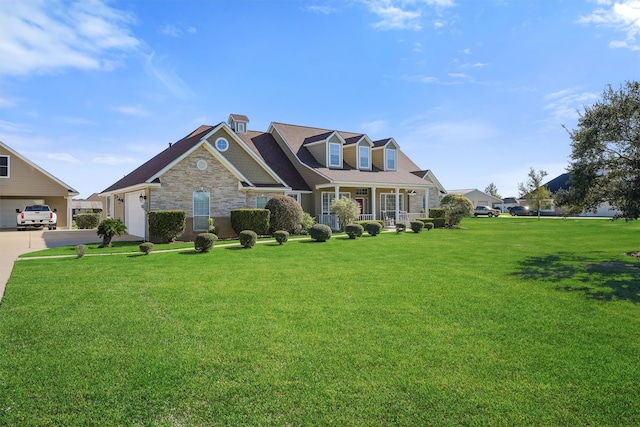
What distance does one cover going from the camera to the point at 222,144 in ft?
79.4

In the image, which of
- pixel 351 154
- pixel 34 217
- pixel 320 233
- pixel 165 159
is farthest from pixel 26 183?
pixel 320 233

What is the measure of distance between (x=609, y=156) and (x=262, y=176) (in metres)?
17.8

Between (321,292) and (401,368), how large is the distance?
12.7 ft

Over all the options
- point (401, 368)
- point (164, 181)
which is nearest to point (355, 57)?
point (164, 181)

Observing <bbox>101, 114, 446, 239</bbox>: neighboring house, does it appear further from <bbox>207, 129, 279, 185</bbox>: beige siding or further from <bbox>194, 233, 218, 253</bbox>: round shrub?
<bbox>194, 233, 218, 253</bbox>: round shrub

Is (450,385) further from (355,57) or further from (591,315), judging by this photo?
(355,57)

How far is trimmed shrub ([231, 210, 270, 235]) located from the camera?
68.6 feet

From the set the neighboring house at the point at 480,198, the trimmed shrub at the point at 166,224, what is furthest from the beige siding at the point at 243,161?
the neighboring house at the point at 480,198

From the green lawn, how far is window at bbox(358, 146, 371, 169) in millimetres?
20592

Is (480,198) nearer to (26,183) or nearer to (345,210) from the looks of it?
(345,210)

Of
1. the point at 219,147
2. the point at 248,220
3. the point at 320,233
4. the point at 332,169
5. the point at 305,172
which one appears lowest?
the point at 320,233

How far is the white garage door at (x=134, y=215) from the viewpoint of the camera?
21.4 meters

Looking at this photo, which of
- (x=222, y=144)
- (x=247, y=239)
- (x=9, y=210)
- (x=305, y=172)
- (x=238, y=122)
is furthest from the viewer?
(x=9, y=210)

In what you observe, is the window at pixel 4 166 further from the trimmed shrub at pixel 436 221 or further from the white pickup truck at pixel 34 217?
the trimmed shrub at pixel 436 221
